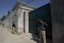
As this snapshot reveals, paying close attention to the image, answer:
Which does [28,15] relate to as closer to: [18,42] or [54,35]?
[18,42]

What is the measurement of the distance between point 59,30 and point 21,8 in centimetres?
658

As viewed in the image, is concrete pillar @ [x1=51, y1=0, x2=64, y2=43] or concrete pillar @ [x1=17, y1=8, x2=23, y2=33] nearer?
concrete pillar @ [x1=51, y1=0, x2=64, y2=43]

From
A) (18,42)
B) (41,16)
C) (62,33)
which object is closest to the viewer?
(62,33)

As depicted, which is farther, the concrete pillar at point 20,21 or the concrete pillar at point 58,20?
the concrete pillar at point 20,21

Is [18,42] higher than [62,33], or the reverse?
[62,33]

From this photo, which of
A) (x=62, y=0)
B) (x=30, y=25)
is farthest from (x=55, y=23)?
(x=30, y=25)

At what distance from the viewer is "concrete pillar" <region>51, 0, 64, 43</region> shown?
17.0ft

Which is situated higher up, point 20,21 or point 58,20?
point 20,21

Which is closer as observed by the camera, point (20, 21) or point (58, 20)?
point (58, 20)

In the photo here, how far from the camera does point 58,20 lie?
5426 mm

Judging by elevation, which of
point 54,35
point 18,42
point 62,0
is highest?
point 62,0

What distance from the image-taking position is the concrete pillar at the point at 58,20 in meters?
5.19

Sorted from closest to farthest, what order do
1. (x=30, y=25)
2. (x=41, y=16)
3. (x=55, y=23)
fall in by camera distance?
(x=55, y=23) → (x=41, y=16) → (x=30, y=25)

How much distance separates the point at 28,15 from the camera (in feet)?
34.9
